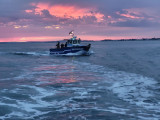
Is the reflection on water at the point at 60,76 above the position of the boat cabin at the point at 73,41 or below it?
below

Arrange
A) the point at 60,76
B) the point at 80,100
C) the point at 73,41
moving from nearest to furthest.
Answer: the point at 80,100 < the point at 60,76 < the point at 73,41

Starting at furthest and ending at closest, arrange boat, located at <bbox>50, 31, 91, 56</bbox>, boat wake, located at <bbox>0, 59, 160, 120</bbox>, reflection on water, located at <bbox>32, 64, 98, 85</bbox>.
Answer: boat, located at <bbox>50, 31, 91, 56</bbox> → reflection on water, located at <bbox>32, 64, 98, 85</bbox> → boat wake, located at <bbox>0, 59, 160, 120</bbox>

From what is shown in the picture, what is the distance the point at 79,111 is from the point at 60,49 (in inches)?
1357

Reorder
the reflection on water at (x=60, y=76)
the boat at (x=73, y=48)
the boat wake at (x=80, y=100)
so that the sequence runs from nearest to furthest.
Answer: the boat wake at (x=80, y=100)
the reflection on water at (x=60, y=76)
the boat at (x=73, y=48)

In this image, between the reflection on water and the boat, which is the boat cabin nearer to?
the boat

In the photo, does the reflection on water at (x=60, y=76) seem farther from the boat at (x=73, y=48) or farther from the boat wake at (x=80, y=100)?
the boat at (x=73, y=48)

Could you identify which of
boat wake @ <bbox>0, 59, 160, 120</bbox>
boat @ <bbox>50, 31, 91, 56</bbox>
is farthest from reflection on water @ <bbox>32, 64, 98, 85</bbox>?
boat @ <bbox>50, 31, 91, 56</bbox>

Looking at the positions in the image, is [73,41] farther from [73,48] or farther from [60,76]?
[60,76]

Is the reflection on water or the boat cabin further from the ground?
the boat cabin

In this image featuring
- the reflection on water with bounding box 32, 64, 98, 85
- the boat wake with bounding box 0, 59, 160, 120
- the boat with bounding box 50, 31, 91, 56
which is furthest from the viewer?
the boat with bounding box 50, 31, 91, 56

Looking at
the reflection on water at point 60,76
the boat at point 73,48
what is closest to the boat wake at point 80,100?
the reflection on water at point 60,76

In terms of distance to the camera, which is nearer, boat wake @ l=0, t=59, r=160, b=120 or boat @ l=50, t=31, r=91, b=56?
boat wake @ l=0, t=59, r=160, b=120

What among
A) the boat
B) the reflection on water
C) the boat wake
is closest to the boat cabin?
the boat

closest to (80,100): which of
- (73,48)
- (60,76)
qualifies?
(60,76)
